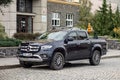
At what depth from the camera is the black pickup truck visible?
677 inches

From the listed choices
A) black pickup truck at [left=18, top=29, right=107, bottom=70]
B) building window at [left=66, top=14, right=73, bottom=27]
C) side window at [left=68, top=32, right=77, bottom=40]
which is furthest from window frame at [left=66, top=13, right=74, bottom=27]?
side window at [left=68, top=32, right=77, bottom=40]

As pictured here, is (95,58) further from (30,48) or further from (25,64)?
(30,48)

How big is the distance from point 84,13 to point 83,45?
23617 millimetres

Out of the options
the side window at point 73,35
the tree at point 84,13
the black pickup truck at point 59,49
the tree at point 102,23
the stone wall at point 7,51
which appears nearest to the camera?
the black pickup truck at point 59,49

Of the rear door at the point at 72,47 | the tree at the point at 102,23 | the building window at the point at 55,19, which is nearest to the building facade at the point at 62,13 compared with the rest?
the building window at the point at 55,19

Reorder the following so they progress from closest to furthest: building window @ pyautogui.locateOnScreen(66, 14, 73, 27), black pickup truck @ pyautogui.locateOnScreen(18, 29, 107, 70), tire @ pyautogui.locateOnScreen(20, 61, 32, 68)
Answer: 1. black pickup truck @ pyautogui.locateOnScreen(18, 29, 107, 70)
2. tire @ pyautogui.locateOnScreen(20, 61, 32, 68)
3. building window @ pyautogui.locateOnScreen(66, 14, 73, 27)

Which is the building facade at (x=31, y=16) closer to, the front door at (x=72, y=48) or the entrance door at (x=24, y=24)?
the entrance door at (x=24, y=24)

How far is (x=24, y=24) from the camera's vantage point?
36.9 metres

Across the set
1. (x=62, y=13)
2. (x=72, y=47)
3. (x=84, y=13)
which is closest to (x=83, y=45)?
(x=72, y=47)

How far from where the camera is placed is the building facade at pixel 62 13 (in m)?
39.1

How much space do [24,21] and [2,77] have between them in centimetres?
2248

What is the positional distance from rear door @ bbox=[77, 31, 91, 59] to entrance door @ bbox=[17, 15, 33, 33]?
1685 centimetres

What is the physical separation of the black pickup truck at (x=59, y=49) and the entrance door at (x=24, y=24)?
16734 mm

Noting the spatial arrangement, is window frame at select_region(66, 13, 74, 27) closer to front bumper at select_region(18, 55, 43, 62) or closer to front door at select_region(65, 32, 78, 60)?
front door at select_region(65, 32, 78, 60)
